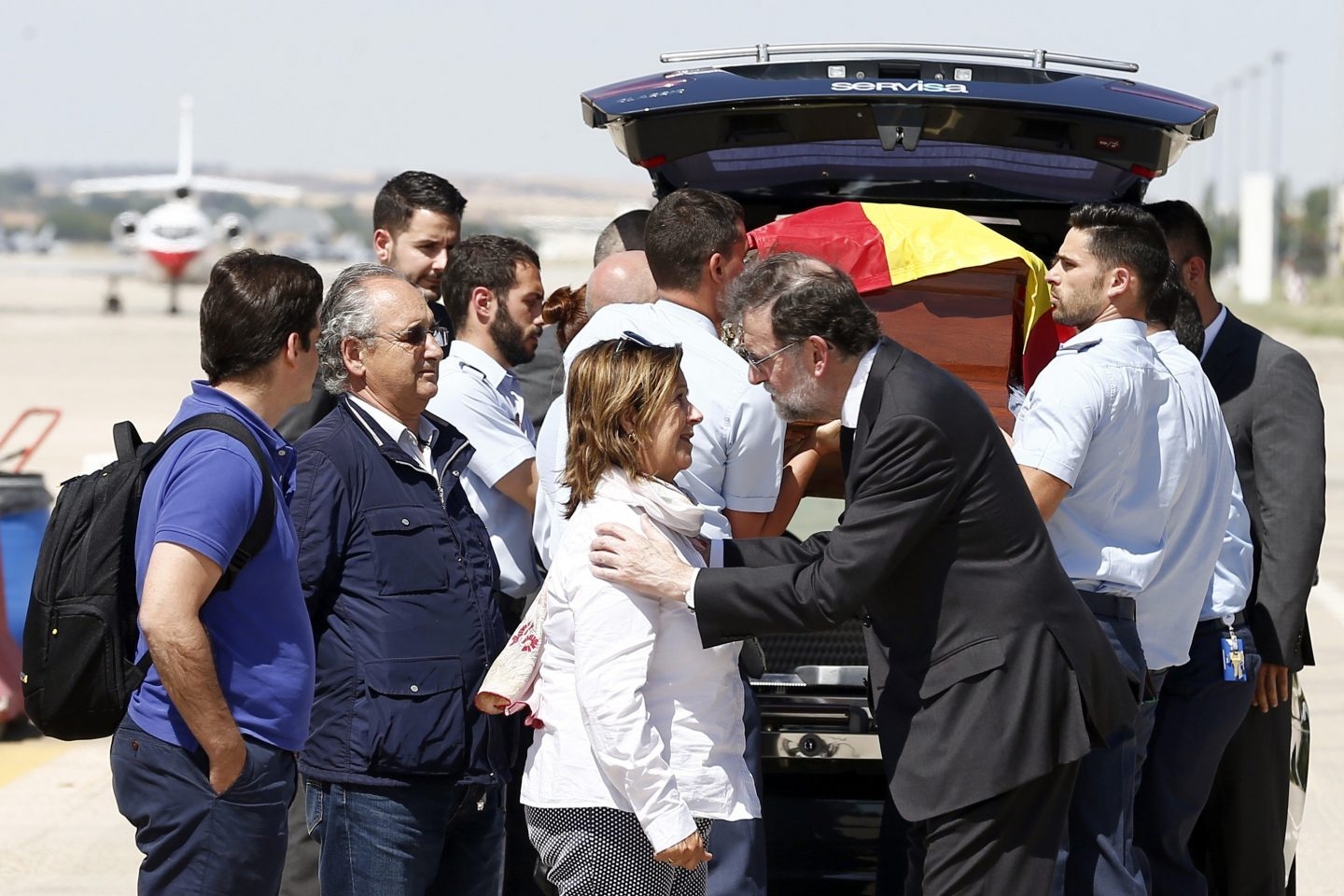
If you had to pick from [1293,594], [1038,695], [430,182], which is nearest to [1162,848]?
[1293,594]

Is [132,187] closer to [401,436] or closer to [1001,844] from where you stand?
[401,436]

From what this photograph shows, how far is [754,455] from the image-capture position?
12.1 feet

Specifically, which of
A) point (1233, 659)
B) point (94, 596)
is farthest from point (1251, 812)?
point (94, 596)

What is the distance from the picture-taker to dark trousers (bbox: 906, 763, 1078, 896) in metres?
3.23

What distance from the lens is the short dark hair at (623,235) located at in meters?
4.70

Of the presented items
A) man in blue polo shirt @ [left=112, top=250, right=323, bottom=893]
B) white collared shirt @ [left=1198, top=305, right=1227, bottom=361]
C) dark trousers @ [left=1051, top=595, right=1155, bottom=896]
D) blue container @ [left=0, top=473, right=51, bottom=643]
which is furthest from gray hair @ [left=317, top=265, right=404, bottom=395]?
blue container @ [left=0, top=473, right=51, bottom=643]

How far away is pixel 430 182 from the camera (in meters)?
5.29

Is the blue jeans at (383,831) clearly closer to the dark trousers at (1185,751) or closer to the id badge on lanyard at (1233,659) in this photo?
the dark trousers at (1185,751)

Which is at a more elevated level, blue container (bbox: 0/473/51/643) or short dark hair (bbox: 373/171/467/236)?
short dark hair (bbox: 373/171/467/236)

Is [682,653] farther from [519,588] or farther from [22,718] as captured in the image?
[22,718]

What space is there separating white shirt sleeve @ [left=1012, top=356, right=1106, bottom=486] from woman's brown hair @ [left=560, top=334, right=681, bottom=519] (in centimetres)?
87

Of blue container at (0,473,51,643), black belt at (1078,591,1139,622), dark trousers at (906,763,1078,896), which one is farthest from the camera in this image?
blue container at (0,473,51,643)

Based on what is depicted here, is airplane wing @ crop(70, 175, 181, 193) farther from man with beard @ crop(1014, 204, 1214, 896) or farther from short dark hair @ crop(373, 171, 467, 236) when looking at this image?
man with beard @ crop(1014, 204, 1214, 896)

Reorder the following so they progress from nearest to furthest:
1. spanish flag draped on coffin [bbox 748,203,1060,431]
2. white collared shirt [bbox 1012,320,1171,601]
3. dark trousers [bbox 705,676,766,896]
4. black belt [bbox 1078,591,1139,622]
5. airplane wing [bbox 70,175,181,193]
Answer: dark trousers [bbox 705,676,766,896]
white collared shirt [bbox 1012,320,1171,601]
black belt [bbox 1078,591,1139,622]
spanish flag draped on coffin [bbox 748,203,1060,431]
airplane wing [bbox 70,175,181,193]
